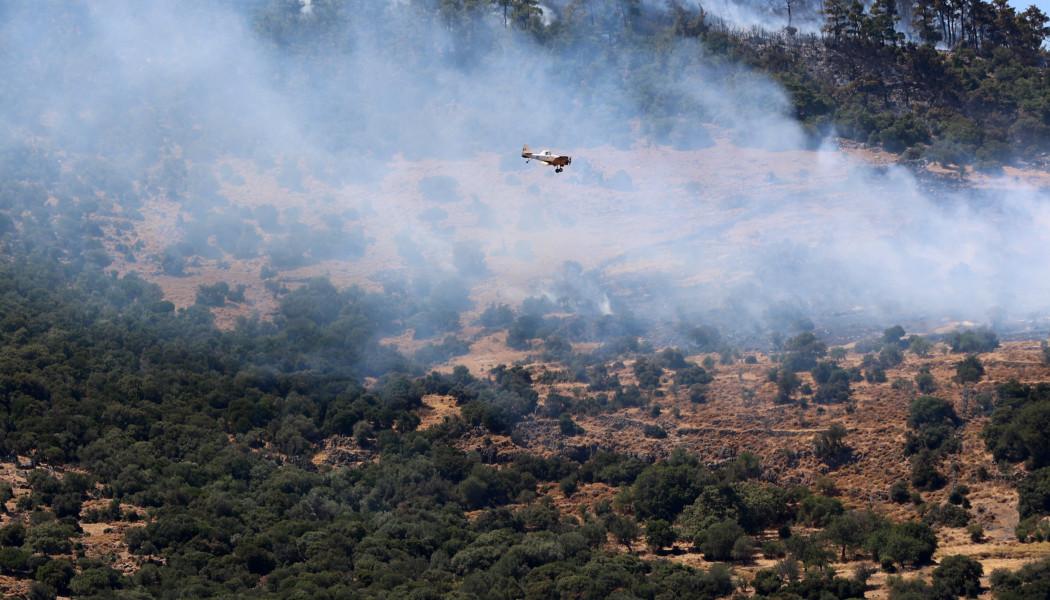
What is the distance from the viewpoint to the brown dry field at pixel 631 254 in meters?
60.1

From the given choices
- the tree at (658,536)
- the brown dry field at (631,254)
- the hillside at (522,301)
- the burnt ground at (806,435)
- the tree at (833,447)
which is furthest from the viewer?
the brown dry field at (631,254)

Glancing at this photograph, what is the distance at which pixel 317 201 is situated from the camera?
102125mm

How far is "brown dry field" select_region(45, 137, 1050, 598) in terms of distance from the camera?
60.1 meters

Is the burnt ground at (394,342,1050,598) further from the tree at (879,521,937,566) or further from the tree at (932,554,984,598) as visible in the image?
the tree at (932,554,984,598)

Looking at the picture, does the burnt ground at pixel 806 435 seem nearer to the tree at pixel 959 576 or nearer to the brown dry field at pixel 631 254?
the brown dry field at pixel 631 254

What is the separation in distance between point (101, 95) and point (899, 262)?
76251 millimetres

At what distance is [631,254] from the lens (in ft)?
299

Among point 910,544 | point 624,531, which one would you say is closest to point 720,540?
point 624,531

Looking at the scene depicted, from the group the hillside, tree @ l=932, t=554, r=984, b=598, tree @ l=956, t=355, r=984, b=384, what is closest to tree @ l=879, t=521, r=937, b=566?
the hillside

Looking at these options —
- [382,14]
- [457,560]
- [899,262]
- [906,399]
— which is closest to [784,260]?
[899,262]

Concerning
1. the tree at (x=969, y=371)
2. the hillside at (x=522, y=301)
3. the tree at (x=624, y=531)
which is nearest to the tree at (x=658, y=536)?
the hillside at (x=522, y=301)

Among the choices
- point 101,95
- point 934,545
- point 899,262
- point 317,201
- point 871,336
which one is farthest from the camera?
point 101,95

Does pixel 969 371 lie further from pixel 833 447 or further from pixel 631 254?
pixel 631 254

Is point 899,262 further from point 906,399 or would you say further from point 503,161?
point 503,161
